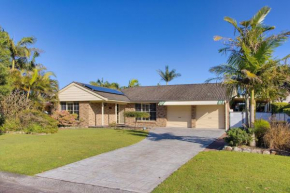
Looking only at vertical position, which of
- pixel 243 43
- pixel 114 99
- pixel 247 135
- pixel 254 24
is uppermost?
pixel 254 24

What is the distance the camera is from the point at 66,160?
888 centimetres

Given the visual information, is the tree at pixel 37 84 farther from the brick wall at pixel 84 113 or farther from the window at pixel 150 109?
the window at pixel 150 109

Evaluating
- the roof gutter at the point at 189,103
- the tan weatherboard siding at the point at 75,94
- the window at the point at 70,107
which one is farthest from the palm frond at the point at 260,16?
the window at the point at 70,107

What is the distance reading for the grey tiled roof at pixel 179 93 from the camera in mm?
22984

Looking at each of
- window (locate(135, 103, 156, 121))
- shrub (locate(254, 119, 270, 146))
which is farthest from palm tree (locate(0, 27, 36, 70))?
shrub (locate(254, 119, 270, 146))

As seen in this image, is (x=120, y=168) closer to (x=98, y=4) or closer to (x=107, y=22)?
(x=98, y=4)

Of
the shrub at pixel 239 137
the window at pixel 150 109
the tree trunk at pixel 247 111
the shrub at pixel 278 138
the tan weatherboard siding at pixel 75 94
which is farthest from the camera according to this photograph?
the window at pixel 150 109

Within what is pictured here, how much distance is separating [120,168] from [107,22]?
17.3m

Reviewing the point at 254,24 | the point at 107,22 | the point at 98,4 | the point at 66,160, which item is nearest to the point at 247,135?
the point at 254,24

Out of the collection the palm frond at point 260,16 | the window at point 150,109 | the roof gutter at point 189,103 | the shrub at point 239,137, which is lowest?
the shrub at point 239,137

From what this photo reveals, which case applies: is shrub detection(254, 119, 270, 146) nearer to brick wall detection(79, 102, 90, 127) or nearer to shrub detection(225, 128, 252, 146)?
shrub detection(225, 128, 252, 146)

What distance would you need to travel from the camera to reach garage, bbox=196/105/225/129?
22.4 m

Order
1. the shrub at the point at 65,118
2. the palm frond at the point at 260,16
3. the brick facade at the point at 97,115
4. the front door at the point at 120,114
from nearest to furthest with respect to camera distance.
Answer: the palm frond at the point at 260,16, the shrub at the point at 65,118, the brick facade at the point at 97,115, the front door at the point at 120,114

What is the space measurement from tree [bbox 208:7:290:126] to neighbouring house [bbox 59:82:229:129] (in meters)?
8.86
